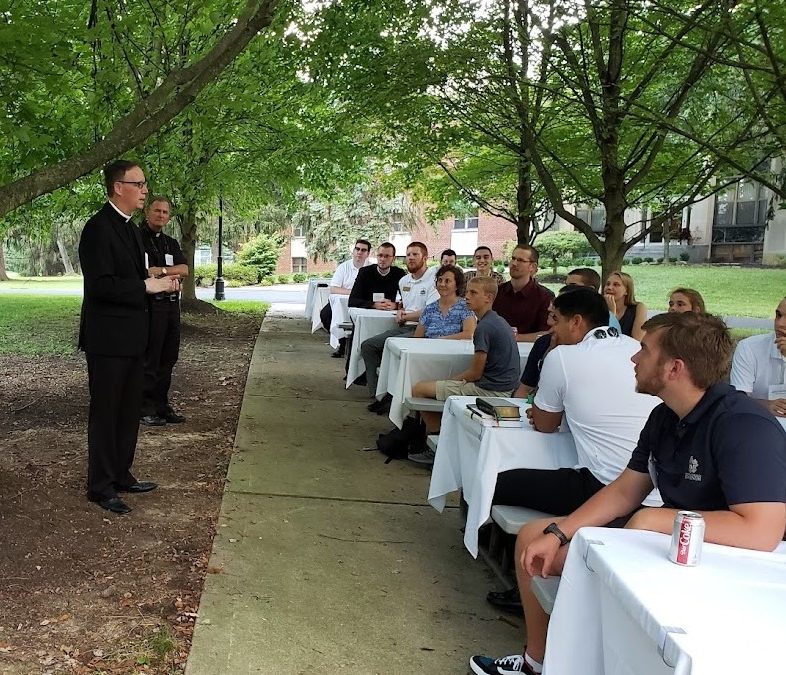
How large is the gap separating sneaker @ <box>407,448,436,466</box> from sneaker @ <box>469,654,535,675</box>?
120 inches

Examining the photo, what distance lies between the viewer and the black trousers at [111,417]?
461cm

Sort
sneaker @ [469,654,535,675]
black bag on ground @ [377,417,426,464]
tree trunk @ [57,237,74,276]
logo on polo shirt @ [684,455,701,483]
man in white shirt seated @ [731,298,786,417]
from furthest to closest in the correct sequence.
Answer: tree trunk @ [57,237,74,276] → black bag on ground @ [377,417,426,464] → man in white shirt seated @ [731,298,786,417] → sneaker @ [469,654,535,675] → logo on polo shirt @ [684,455,701,483]

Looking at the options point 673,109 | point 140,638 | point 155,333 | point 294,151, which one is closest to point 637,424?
point 140,638

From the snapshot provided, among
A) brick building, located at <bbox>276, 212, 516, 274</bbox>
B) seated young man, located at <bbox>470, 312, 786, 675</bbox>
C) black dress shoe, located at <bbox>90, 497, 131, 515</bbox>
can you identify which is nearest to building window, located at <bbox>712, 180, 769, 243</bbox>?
brick building, located at <bbox>276, 212, 516, 274</bbox>

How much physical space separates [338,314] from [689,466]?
30.0 feet

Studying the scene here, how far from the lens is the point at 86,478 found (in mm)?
5281

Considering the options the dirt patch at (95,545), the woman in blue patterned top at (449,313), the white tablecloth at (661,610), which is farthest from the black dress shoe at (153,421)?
the white tablecloth at (661,610)

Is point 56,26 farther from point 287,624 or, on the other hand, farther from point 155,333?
point 287,624

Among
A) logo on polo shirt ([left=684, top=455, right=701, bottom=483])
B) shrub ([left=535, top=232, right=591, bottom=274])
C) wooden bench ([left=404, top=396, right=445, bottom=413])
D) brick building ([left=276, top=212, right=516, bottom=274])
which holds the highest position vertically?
brick building ([left=276, top=212, right=516, bottom=274])

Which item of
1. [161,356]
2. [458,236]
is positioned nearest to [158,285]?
[161,356]

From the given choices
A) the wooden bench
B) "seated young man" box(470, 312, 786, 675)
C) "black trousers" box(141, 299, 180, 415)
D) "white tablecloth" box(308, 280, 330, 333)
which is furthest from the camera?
"white tablecloth" box(308, 280, 330, 333)

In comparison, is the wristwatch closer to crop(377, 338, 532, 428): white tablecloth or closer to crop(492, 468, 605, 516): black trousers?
crop(492, 468, 605, 516): black trousers

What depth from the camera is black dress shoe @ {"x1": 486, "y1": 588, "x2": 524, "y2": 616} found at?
12.2 ft

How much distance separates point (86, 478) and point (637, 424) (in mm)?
3596
